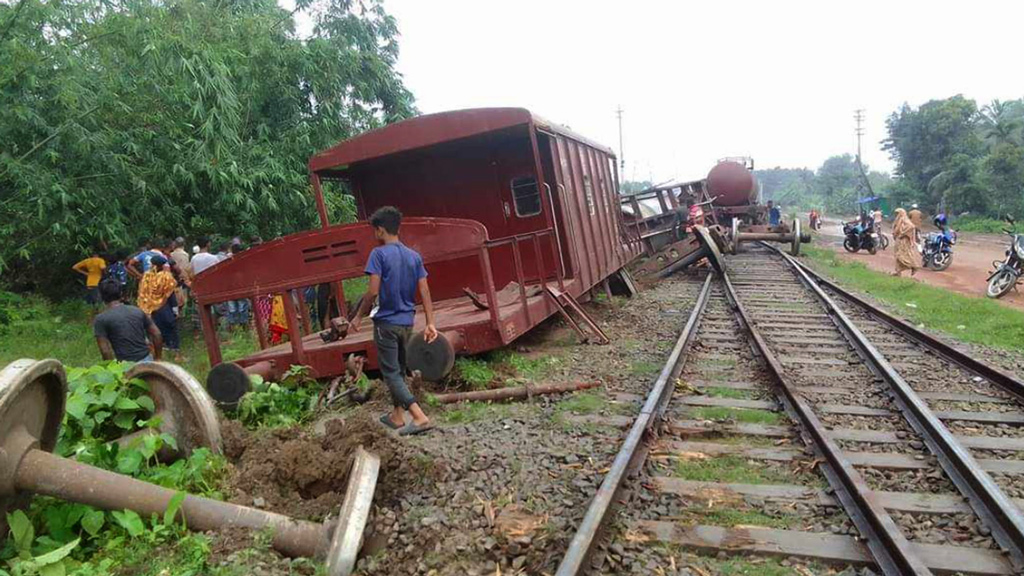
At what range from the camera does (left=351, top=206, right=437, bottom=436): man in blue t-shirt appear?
4.54m

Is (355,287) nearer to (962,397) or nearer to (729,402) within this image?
(729,402)

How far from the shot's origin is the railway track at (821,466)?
3.11 meters

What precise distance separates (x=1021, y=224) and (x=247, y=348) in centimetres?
4108

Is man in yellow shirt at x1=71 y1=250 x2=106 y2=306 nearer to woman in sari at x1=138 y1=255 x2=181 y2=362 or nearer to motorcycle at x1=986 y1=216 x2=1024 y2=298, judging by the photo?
woman in sari at x1=138 y1=255 x2=181 y2=362

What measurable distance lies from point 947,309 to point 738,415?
306 inches

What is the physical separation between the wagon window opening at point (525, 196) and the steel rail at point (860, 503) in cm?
400

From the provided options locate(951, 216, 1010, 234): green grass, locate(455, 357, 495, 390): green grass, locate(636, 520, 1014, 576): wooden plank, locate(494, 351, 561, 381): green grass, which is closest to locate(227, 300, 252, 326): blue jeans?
locate(494, 351, 561, 381): green grass

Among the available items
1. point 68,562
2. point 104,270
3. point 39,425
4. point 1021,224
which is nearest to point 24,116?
point 104,270

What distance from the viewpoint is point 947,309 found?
1077 centimetres

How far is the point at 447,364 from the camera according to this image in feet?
17.4

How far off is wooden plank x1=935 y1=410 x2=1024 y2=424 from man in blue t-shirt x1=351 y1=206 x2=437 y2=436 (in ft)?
13.1

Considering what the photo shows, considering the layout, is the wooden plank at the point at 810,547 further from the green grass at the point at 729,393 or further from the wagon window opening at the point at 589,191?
the wagon window opening at the point at 589,191

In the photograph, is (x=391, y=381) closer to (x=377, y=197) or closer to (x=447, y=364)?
(x=447, y=364)

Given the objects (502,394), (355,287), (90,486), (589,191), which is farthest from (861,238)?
(90,486)
